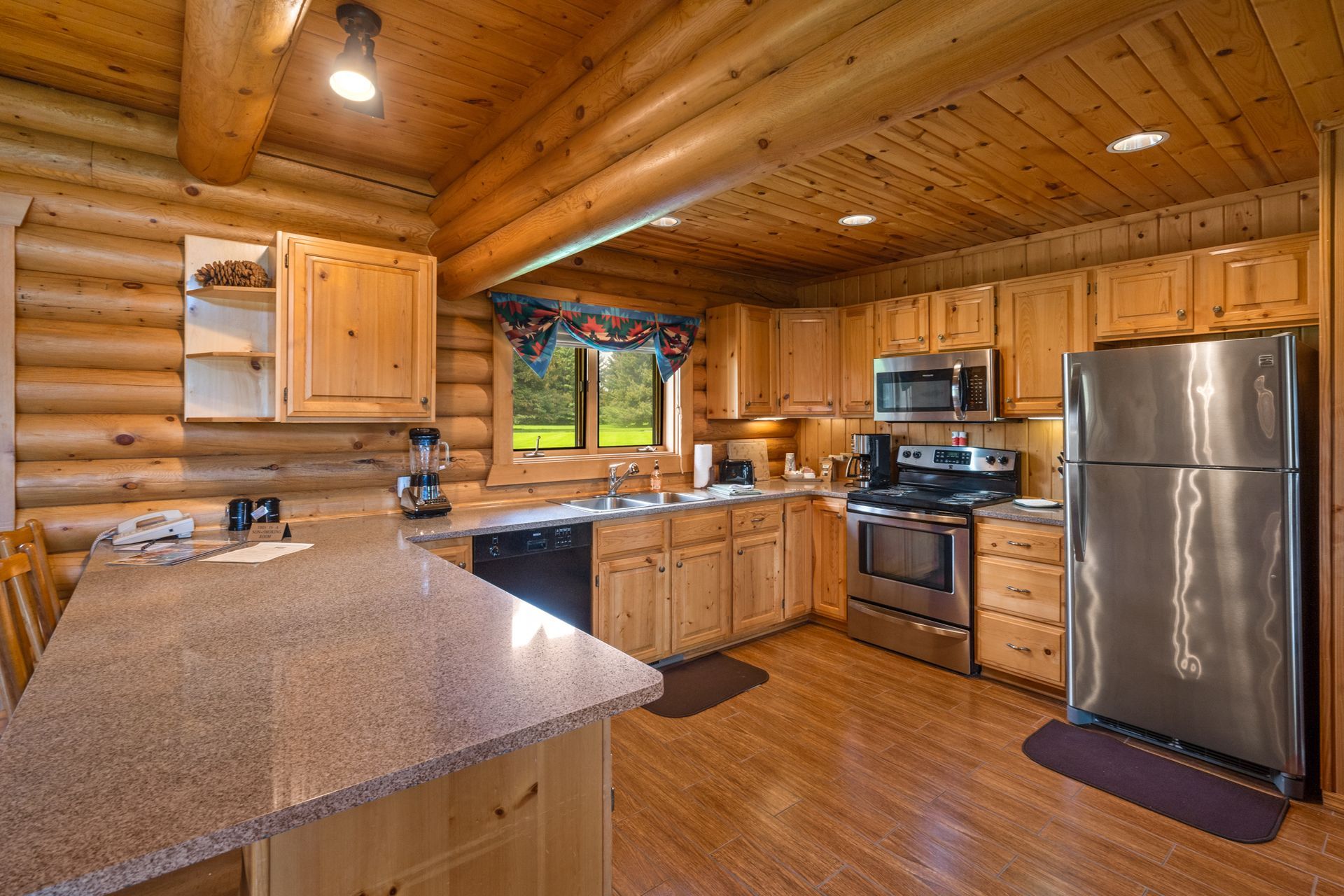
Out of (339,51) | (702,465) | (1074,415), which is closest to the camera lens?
(339,51)

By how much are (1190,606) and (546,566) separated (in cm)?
279

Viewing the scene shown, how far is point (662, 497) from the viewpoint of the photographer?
4027mm

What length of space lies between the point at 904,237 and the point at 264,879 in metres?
4.11

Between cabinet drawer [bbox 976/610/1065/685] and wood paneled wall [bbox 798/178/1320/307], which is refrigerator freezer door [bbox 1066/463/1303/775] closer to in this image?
cabinet drawer [bbox 976/610/1065/685]

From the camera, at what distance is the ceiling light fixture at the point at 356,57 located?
1812mm

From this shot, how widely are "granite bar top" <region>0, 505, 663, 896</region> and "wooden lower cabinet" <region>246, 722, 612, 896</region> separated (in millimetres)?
119

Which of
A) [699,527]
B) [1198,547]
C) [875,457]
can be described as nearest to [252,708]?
[699,527]

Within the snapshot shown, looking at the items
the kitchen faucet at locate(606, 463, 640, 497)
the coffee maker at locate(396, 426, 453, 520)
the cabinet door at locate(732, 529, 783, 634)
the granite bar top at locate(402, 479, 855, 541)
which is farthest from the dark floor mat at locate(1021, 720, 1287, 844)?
the coffee maker at locate(396, 426, 453, 520)

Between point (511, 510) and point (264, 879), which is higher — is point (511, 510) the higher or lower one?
the higher one

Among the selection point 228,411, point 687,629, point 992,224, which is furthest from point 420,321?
point 992,224

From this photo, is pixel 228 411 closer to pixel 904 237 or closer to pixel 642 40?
pixel 642 40

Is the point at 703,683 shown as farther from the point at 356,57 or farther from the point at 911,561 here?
the point at 356,57

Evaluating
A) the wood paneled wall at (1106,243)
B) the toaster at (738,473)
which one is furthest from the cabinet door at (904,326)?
the toaster at (738,473)

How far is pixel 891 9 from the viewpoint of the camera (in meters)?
1.37
